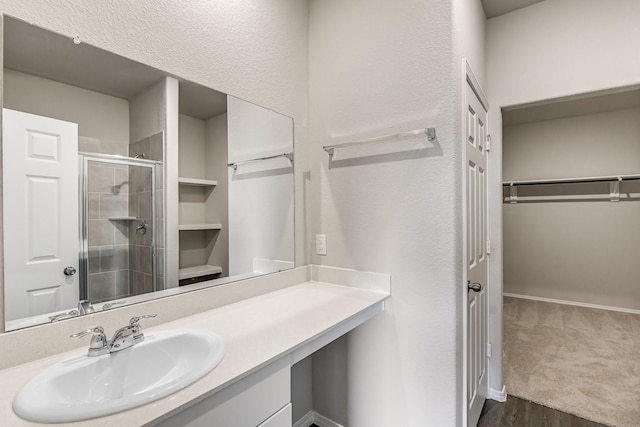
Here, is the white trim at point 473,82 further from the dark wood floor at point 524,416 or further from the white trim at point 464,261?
the dark wood floor at point 524,416

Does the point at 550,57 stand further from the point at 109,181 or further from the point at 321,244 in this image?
the point at 109,181

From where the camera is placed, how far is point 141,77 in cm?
116

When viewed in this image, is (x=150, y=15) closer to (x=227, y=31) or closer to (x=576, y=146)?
(x=227, y=31)

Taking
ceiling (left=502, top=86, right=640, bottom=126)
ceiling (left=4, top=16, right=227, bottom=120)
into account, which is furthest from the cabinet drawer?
ceiling (left=502, top=86, right=640, bottom=126)

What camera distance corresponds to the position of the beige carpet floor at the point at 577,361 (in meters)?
2.02

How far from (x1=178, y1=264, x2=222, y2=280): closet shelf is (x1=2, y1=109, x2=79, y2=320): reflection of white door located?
0.37 meters

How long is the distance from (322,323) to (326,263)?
2.23 ft

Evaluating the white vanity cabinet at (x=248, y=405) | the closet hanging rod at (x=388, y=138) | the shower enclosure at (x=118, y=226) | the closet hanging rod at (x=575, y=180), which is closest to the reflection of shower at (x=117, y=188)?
the shower enclosure at (x=118, y=226)

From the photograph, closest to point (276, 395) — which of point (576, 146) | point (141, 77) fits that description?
point (141, 77)

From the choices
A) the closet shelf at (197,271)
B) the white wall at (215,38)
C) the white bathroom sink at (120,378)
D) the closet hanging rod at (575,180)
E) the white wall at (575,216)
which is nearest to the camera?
the white bathroom sink at (120,378)

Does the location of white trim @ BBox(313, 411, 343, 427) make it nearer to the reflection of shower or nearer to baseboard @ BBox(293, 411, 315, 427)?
baseboard @ BBox(293, 411, 315, 427)

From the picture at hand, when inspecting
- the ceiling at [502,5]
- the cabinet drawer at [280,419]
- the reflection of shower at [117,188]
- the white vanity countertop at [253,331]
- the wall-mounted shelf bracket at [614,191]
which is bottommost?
the cabinet drawer at [280,419]

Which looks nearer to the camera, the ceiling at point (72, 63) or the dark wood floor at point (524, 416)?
the ceiling at point (72, 63)

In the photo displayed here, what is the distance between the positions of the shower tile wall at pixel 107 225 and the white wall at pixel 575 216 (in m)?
4.76
